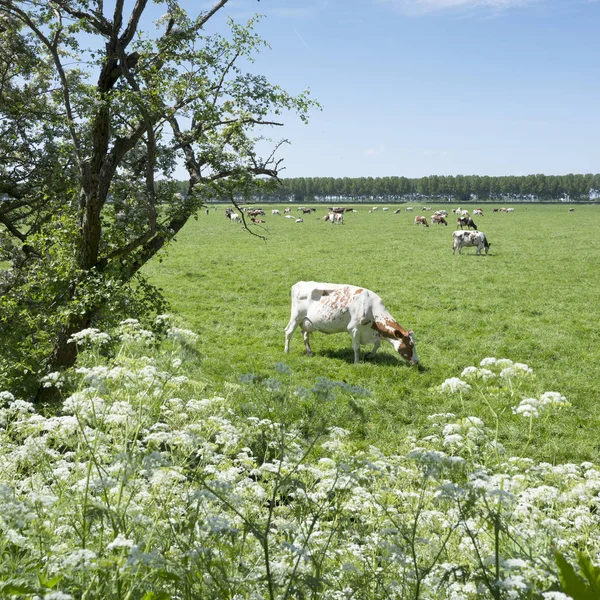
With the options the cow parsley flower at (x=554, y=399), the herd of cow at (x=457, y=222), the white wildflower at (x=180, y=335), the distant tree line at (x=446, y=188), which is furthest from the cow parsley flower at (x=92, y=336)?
the distant tree line at (x=446, y=188)

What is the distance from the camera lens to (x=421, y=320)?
16.9 meters

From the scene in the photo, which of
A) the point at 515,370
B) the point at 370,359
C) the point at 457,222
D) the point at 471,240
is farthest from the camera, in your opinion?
the point at 457,222

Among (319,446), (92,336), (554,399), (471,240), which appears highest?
(92,336)

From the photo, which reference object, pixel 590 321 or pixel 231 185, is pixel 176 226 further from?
pixel 590 321

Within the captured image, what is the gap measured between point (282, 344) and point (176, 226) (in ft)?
18.6

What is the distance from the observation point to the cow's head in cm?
1266

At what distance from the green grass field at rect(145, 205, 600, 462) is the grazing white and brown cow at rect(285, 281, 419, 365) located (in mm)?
464

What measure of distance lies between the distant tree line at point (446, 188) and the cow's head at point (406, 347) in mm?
161866

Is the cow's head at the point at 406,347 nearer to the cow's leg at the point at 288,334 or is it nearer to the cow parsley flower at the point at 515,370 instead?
the cow's leg at the point at 288,334

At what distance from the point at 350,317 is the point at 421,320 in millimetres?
4328

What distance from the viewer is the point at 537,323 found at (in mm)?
16562

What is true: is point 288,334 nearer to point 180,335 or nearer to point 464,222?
point 180,335

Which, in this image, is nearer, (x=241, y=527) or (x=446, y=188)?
(x=241, y=527)

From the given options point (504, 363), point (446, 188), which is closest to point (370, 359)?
point (504, 363)
